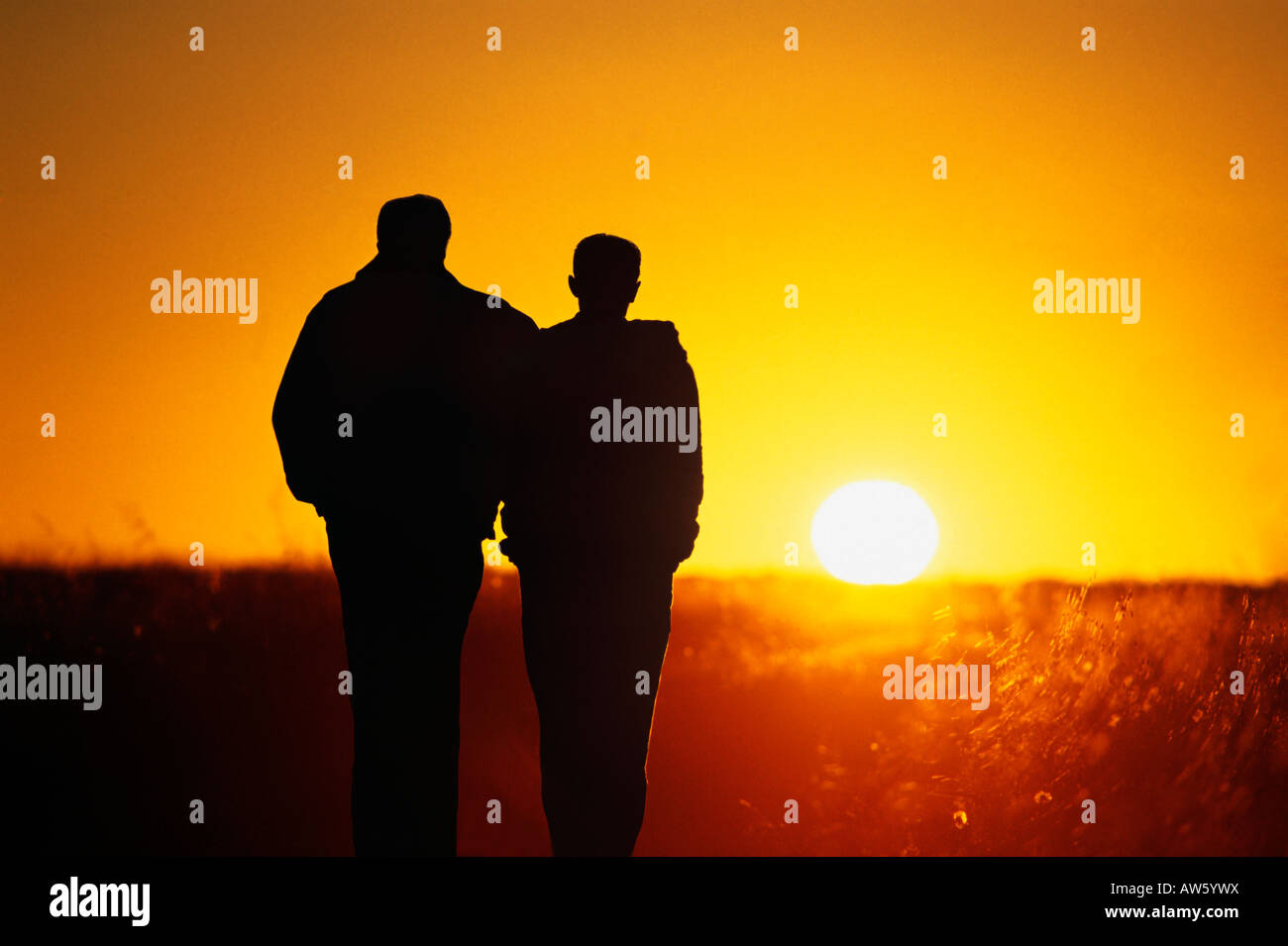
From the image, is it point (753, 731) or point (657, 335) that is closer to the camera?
point (657, 335)

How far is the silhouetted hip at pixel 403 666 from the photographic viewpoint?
5793 mm

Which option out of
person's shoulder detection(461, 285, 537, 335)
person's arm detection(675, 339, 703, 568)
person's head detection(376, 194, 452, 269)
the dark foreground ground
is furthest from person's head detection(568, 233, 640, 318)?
the dark foreground ground

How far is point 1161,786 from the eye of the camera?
9.67m

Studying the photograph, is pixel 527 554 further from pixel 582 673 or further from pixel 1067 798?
pixel 1067 798

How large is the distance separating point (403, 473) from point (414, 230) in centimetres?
104

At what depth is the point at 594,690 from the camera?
6020mm

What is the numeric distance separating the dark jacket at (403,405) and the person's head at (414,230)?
0.24ft

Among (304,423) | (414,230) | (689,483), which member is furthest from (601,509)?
(414,230)

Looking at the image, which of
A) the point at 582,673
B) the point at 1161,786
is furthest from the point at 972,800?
the point at 582,673

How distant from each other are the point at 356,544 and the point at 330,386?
69cm

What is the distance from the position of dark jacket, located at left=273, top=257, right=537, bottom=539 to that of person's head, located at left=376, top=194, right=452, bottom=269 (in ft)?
0.24

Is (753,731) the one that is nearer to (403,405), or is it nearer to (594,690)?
(594,690)

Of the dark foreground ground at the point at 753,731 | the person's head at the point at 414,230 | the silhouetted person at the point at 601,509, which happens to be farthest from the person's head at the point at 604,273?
the dark foreground ground at the point at 753,731

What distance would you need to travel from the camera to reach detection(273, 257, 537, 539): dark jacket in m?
5.79
